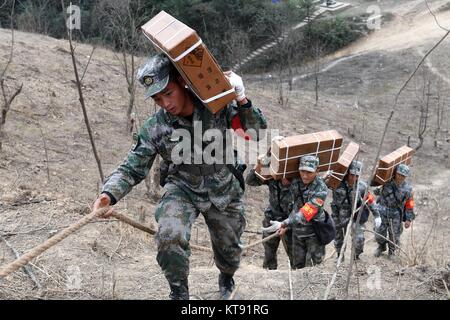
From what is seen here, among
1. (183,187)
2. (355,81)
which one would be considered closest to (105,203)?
(183,187)

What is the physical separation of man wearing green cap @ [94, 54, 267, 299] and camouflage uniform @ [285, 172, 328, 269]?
5.81ft

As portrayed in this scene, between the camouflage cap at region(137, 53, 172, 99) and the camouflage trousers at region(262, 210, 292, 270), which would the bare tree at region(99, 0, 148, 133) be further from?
the camouflage cap at region(137, 53, 172, 99)

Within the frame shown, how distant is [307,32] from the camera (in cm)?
2873

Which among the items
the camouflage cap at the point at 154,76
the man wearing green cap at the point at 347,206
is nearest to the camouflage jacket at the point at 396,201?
the man wearing green cap at the point at 347,206

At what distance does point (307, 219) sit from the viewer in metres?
5.42

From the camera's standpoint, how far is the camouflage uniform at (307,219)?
5.46m

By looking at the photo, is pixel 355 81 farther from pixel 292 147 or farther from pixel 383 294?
pixel 383 294

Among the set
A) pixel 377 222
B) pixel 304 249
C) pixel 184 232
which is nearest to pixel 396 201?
pixel 377 222

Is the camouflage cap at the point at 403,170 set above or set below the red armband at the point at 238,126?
below

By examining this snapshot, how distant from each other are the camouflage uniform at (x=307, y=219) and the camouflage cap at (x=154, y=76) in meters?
2.61

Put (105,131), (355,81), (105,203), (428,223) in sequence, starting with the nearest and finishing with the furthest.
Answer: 1. (105,203)
2. (428,223)
3. (105,131)
4. (355,81)

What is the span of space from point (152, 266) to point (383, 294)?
88.1 inches

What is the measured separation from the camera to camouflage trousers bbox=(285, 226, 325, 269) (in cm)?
586

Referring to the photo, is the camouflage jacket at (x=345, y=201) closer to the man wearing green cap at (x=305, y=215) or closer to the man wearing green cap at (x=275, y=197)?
the man wearing green cap at (x=275, y=197)
